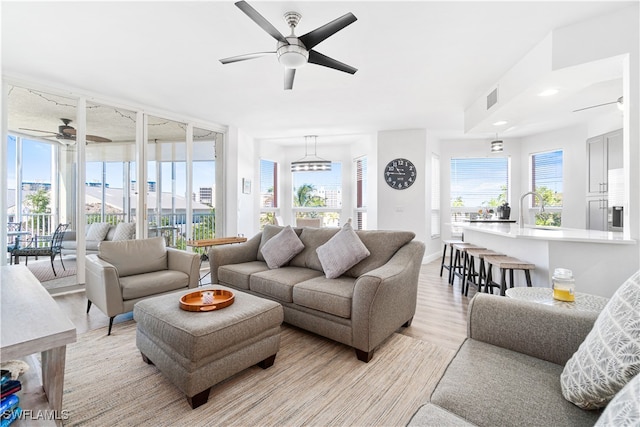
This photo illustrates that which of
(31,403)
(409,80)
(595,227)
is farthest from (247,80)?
(595,227)

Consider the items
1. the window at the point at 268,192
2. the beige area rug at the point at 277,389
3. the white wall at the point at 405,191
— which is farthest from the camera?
the window at the point at 268,192

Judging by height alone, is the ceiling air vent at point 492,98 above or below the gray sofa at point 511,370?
above

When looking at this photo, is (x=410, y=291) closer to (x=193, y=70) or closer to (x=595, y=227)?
(x=193, y=70)

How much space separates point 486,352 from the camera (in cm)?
131

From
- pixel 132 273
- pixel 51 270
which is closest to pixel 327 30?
pixel 132 273

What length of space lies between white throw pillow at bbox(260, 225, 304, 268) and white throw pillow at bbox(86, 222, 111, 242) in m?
2.88

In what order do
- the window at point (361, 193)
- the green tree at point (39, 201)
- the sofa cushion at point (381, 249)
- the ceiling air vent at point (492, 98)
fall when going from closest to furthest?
the sofa cushion at point (381, 249) → the ceiling air vent at point (492, 98) → the green tree at point (39, 201) → the window at point (361, 193)

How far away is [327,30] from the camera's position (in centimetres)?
213

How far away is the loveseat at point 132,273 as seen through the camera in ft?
8.45

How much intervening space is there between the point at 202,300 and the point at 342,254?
1.25 meters

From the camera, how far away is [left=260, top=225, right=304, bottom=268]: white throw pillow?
314 cm

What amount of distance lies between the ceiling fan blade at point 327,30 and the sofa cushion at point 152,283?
2.51 metres

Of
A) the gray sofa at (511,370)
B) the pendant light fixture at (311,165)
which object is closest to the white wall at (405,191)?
the pendant light fixture at (311,165)

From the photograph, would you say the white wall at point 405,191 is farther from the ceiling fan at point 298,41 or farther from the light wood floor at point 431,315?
the ceiling fan at point 298,41
